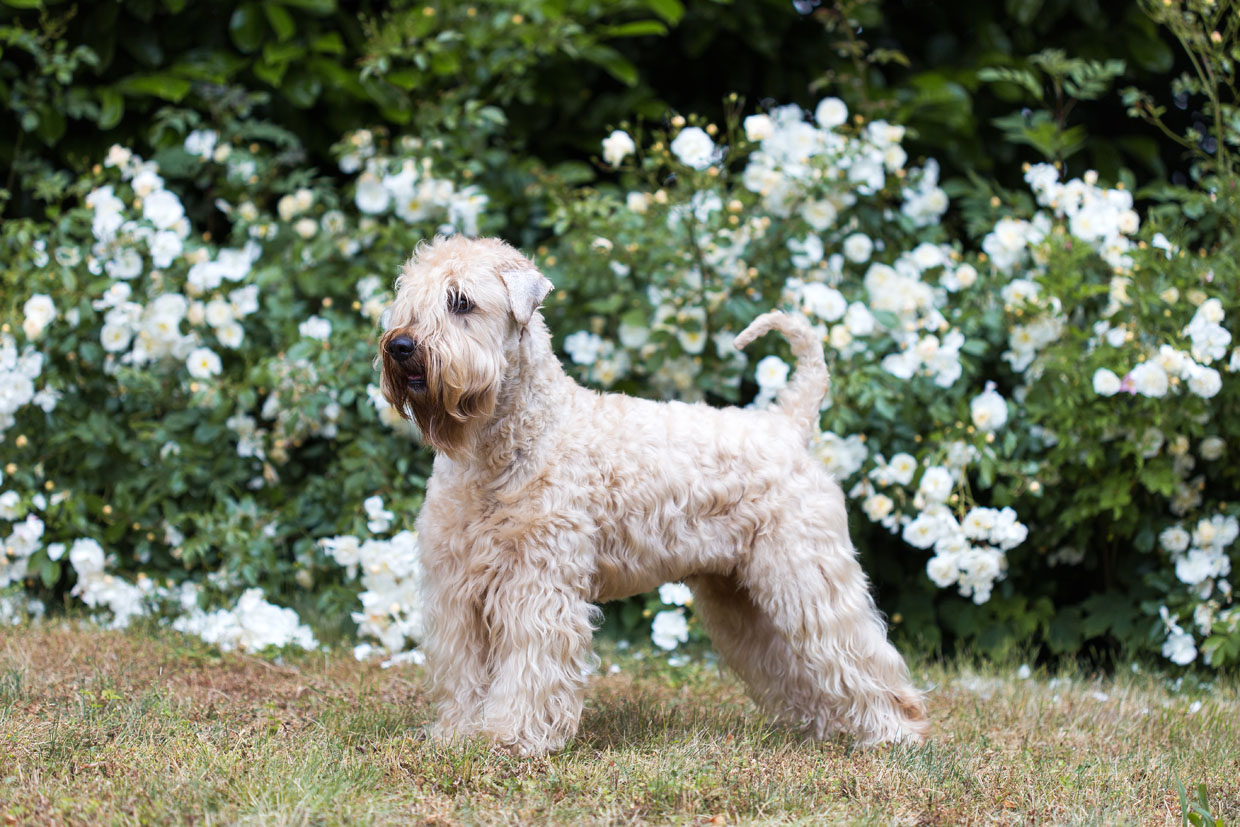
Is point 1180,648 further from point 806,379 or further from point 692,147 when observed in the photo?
point 692,147

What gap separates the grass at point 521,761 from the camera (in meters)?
2.48

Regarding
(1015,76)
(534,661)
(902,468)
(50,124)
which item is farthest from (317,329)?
(1015,76)

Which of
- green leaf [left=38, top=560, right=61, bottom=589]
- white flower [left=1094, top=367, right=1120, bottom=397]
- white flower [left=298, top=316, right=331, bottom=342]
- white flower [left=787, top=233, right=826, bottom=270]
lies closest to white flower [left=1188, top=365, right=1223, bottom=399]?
white flower [left=1094, top=367, right=1120, bottom=397]

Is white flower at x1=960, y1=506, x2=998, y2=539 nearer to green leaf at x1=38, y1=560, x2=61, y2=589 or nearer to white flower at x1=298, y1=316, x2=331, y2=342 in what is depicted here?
white flower at x1=298, y1=316, x2=331, y2=342

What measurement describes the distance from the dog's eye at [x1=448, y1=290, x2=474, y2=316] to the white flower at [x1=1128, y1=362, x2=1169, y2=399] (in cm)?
243

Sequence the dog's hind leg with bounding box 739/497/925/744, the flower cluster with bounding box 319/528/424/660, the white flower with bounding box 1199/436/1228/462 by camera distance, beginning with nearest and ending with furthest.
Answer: the dog's hind leg with bounding box 739/497/925/744 < the flower cluster with bounding box 319/528/424/660 < the white flower with bounding box 1199/436/1228/462

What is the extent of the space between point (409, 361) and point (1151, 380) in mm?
2608

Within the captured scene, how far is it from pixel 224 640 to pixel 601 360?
5.65 feet

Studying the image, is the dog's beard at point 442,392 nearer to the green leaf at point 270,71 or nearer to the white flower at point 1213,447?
the green leaf at point 270,71

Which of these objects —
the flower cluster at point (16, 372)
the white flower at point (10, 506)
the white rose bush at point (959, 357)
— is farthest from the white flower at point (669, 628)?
the flower cluster at point (16, 372)

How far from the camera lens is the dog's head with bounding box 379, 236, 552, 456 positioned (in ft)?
9.05

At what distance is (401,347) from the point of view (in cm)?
275

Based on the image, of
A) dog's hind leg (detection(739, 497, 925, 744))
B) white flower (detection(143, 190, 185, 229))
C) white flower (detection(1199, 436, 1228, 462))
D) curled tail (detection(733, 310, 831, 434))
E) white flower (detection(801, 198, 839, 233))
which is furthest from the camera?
white flower (detection(801, 198, 839, 233))

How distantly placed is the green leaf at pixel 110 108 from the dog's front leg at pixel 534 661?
10.1ft
